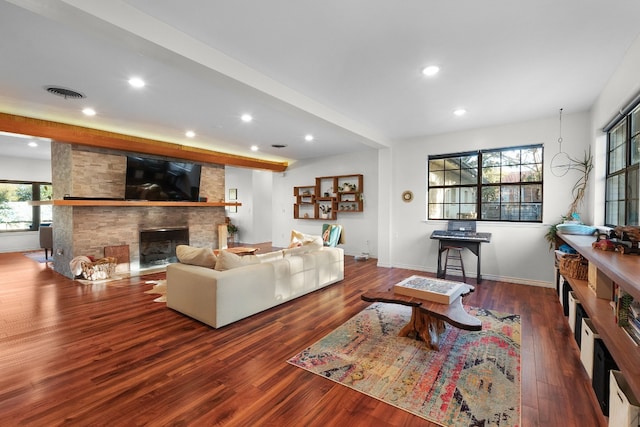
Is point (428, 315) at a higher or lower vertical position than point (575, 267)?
lower

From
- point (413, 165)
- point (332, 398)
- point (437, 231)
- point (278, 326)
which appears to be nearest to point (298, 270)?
point (278, 326)

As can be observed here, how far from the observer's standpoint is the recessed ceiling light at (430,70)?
291 cm

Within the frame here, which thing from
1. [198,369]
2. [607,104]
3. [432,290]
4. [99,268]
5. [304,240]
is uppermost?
[607,104]

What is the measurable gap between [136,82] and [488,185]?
5.41m

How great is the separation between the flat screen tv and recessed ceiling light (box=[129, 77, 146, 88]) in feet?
8.53

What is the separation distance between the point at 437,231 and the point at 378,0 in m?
4.12

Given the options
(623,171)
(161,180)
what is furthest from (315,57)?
(161,180)

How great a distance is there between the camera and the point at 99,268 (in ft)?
16.6

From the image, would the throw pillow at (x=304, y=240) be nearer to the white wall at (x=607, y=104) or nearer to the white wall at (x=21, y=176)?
the white wall at (x=607, y=104)

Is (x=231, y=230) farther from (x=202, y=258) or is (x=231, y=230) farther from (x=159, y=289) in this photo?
(x=202, y=258)

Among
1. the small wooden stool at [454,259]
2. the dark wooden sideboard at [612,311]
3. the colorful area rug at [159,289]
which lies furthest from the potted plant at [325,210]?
the dark wooden sideboard at [612,311]

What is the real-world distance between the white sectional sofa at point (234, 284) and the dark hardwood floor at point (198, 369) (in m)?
0.13

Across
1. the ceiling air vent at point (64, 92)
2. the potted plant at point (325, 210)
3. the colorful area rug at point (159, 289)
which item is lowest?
the colorful area rug at point (159, 289)

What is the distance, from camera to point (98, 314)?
11.3ft
